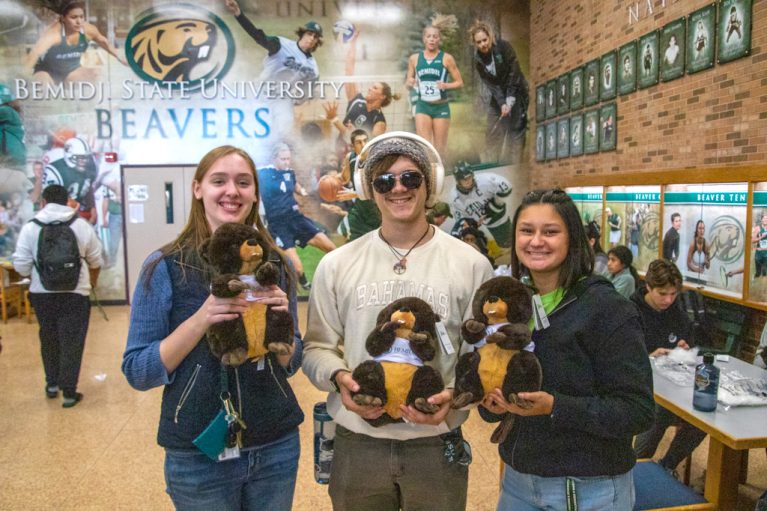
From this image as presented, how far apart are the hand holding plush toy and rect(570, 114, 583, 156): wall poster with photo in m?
6.46

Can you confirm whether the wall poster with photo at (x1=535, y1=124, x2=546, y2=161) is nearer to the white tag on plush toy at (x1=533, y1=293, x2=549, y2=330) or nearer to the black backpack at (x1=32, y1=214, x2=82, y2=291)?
the black backpack at (x1=32, y1=214, x2=82, y2=291)

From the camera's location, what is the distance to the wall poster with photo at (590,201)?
22.0 feet

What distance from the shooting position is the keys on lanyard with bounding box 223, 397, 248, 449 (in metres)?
1.49

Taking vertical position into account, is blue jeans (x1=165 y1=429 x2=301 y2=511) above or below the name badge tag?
below

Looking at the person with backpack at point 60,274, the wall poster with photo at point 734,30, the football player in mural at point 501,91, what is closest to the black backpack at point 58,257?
the person with backpack at point 60,274

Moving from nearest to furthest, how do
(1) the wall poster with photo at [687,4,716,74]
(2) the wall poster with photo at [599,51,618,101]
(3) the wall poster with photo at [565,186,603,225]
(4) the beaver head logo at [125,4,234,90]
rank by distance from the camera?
(1) the wall poster with photo at [687,4,716,74], (2) the wall poster with photo at [599,51,618,101], (3) the wall poster with photo at [565,186,603,225], (4) the beaver head logo at [125,4,234,90]

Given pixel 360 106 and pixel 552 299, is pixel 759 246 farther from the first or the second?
pixel 360 106

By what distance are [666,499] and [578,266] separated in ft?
4.41

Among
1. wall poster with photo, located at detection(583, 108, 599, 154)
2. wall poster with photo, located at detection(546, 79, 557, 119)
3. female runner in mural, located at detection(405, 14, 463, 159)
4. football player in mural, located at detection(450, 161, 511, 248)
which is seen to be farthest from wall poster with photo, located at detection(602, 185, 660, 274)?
female runner in mural, located at detection(405, 14, 463, 159)

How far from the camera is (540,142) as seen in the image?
865cm

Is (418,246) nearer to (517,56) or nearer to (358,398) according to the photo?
(358,398)

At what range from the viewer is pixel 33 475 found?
3.37 metres

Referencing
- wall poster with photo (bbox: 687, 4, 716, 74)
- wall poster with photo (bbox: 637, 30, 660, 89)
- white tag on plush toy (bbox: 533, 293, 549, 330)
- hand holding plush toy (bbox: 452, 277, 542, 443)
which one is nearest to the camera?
hand holding plush toy (bbox: 452, 277, 542, 443)

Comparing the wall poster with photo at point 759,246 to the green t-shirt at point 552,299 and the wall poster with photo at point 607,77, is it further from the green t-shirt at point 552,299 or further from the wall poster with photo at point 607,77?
the green t-shirt at point 552,299
